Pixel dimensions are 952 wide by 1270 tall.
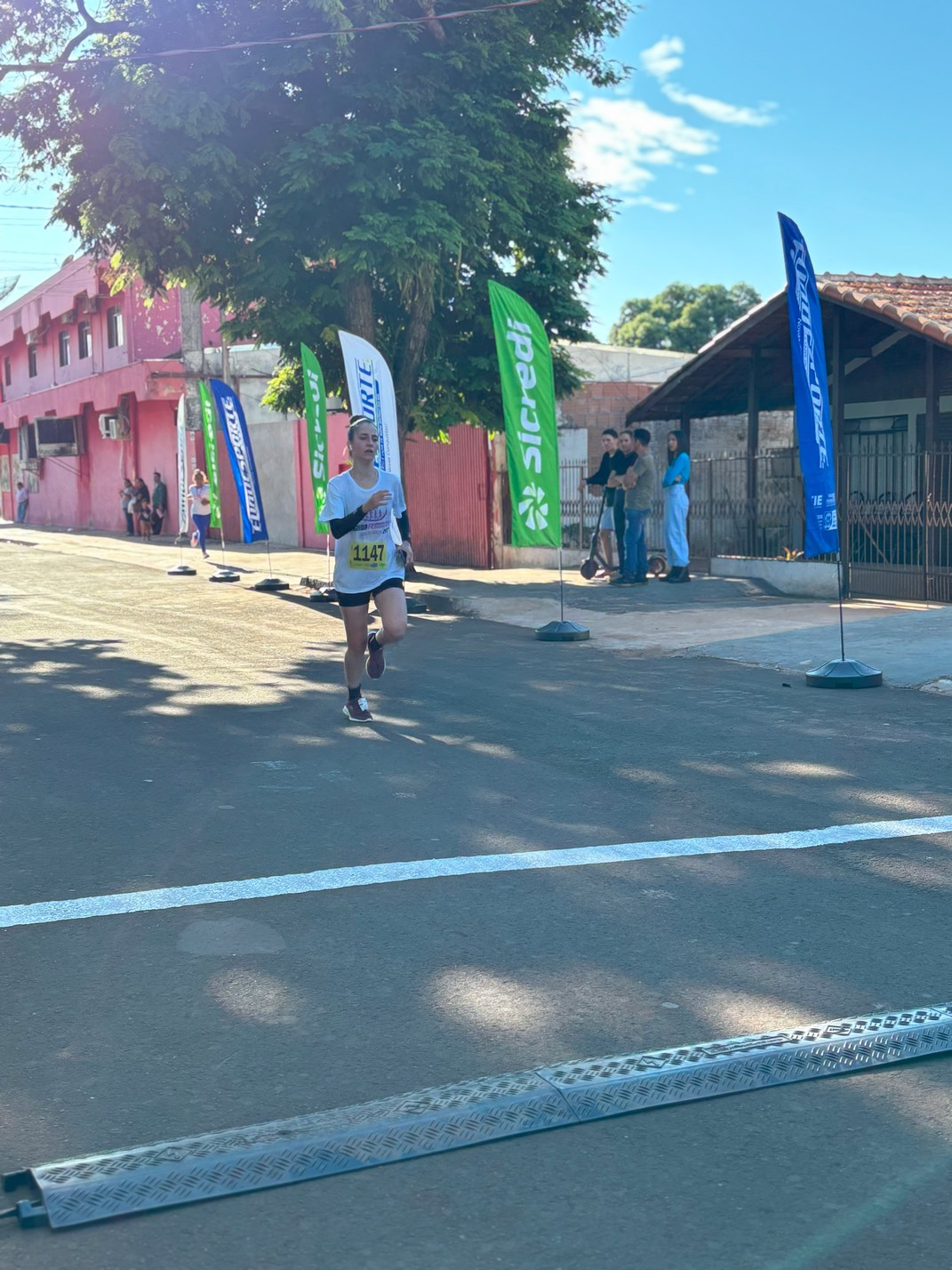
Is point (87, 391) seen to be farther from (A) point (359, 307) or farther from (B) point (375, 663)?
(B) point (375, 663)

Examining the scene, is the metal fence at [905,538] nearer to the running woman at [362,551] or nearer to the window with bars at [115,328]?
the running woman at [362,551]

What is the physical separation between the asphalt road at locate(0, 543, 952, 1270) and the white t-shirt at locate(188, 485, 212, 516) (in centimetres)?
1928

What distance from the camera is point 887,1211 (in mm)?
2889

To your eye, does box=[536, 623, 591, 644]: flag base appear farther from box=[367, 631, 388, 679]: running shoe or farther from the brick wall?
the brick wall

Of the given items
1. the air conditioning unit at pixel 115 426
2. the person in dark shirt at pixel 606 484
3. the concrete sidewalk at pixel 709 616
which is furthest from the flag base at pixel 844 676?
the air conditioning unit at pixel 115 426

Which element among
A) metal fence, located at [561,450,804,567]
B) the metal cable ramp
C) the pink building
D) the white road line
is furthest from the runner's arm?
the pink building

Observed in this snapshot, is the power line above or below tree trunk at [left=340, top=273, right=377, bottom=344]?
above

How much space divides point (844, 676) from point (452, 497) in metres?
14.5

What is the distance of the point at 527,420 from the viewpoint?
44.1 feet

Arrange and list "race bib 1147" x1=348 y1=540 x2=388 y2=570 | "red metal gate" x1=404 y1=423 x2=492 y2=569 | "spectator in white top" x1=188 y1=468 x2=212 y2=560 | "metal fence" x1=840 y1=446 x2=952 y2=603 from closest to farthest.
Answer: "race bib 1147" x1=348 y1=540 x2=388 y2=570 < "metal fence" x1=840 y1=446 x2=952 y2=603 < "red metal gate" x1=404 y1=423 x2=492 y2=569 < "spectator in white top" x1=188 y1=468 x2=212 y2=560

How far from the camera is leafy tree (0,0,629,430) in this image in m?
17.1

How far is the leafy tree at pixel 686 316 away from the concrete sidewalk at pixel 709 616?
36950 mm

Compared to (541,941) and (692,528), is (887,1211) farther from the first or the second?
(692,528)

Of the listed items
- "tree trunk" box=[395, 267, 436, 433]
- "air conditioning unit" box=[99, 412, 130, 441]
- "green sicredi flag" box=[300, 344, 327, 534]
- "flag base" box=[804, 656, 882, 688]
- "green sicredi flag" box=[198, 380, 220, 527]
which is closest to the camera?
"flag base" box=[804, 656, 882, 688]
